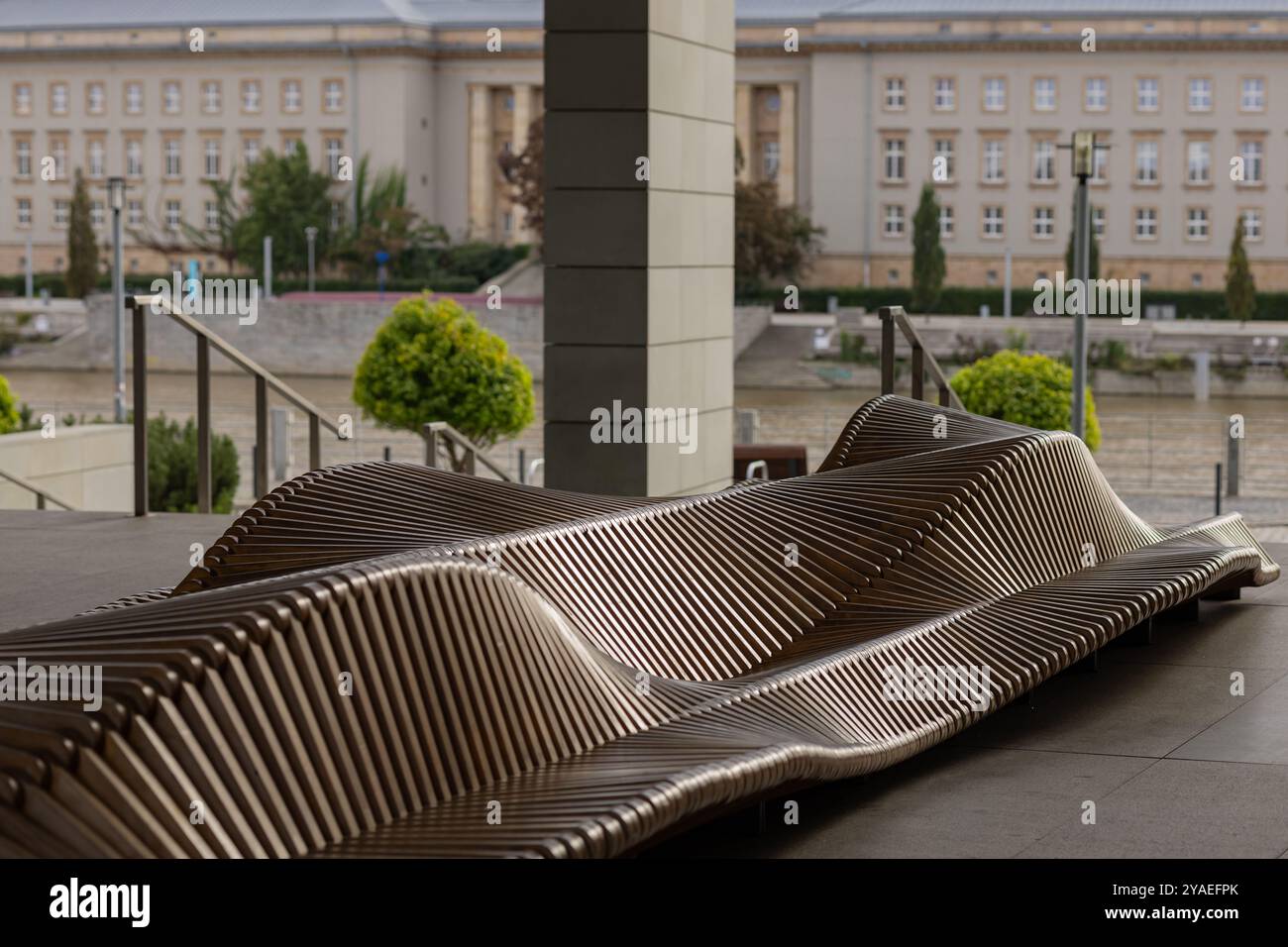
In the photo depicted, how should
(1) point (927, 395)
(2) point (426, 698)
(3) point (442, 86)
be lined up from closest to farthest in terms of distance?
1. (2) point (426, 698)
2. (1) point (927, 395)
3. (3) point (442, 86)

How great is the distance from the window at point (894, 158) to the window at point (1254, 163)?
30.6 feet

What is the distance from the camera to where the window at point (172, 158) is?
59812 mm

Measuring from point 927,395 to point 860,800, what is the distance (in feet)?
104

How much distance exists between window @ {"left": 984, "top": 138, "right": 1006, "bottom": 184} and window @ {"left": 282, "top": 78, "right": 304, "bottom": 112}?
2112cm

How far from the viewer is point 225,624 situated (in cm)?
285

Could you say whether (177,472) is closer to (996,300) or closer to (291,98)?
(996,300)

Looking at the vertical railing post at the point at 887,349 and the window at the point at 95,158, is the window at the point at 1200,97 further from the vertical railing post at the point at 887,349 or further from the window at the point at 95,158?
the vertical railing post at the point at 887,349

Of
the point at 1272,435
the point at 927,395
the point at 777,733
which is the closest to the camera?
the point at 777,733

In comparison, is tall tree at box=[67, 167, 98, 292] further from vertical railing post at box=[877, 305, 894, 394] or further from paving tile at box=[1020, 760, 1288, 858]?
paving tile at box=[1020, 760, 1288, 858]

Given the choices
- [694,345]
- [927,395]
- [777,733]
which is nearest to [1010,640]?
[777,733]

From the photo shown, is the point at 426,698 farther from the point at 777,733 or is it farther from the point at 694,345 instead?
the point at 694,345

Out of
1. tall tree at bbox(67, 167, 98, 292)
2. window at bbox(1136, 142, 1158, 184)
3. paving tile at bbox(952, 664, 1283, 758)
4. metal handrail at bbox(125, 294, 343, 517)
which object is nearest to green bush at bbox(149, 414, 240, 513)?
metal handrail at bbox(125, 294, 343, 517)

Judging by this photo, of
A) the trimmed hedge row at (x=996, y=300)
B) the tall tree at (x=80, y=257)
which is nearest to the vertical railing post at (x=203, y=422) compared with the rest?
the trimmed hedge row at (x=996, y=300)

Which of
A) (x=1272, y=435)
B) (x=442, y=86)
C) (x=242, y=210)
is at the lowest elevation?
(x=1272, y=435)
